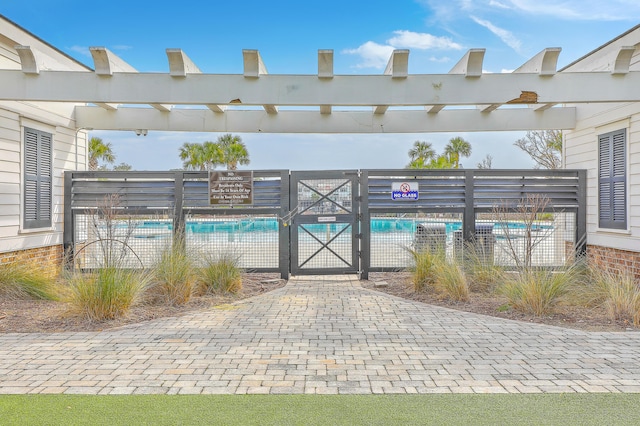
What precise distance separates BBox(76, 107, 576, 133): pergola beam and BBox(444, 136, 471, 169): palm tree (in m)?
30.7

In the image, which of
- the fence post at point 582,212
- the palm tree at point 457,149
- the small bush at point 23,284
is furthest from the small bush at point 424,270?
the palm tree at point 457,149

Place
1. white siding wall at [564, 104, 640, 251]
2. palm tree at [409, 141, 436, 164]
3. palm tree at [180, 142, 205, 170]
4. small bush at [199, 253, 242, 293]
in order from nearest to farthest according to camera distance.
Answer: small bush at [199, 253, 242, 293], white siding wall at [564, 104, 640, 251], palm tree at [180, 142, 205, 170], palm tree at [409, 141, 436, 164]

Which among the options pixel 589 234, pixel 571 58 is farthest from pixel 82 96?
pixel 589 234

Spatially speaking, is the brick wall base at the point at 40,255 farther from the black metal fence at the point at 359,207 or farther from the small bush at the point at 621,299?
the small bush at the point at 621,299

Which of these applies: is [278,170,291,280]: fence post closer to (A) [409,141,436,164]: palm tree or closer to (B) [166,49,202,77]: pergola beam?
(B) [166,49,202,77]: pergola beam

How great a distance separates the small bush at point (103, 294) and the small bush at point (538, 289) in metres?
5.24

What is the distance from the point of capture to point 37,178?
8.47 m

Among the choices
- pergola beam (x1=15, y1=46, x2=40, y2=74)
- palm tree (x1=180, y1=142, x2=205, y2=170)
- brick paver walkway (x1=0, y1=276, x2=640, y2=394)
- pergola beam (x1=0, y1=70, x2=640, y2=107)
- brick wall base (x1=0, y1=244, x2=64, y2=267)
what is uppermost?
palm tree (x1=180, y1=142, x2=205, y2=170)

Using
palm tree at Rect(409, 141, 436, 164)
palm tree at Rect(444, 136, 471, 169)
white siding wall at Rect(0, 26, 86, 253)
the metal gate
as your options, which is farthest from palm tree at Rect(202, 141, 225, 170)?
the metal gate

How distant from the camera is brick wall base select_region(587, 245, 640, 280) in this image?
25.2 feet

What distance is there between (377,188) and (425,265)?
215 centimetres

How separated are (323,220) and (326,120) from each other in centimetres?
215

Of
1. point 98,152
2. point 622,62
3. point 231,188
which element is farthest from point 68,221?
point 98,152

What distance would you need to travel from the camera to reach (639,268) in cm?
755
